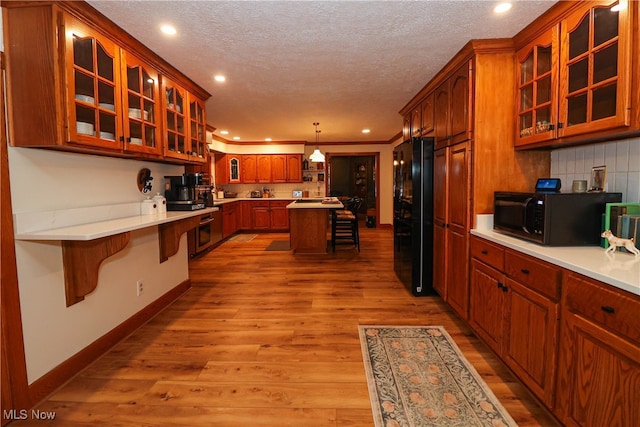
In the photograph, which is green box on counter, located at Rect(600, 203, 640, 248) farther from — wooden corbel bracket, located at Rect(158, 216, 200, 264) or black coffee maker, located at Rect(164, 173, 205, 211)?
wooden corbel bracket, located at Rect(158, 216, 200, 264)

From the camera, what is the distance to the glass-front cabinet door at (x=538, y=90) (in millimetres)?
1935

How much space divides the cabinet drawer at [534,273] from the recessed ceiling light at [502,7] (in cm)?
154

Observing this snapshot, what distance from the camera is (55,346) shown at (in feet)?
6.09

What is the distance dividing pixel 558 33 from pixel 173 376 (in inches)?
129

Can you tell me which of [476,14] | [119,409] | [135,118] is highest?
[476,14]

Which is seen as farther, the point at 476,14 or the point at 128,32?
the point at 128,32

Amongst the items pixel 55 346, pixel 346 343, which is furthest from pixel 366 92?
pixel 55 346

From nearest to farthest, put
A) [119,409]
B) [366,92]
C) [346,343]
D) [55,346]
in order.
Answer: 1. [119,409]
2. [55,346]
3. [346,343]
4. [366,92]

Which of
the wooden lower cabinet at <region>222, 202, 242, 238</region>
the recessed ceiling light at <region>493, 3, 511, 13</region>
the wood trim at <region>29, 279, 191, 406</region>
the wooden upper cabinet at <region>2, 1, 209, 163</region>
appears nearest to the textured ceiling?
the recessed ceiling light at <region>493, 3, 511, 13</region>

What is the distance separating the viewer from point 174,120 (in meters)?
2.83

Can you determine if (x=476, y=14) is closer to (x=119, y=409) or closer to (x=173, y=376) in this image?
(x=173, y=376)

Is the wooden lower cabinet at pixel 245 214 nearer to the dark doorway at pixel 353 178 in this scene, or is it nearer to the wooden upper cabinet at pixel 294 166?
the wooden upper cabinet at pixel 294 166

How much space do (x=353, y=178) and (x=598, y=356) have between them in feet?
34.1

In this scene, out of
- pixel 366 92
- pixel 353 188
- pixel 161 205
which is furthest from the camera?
pixel 353 188
